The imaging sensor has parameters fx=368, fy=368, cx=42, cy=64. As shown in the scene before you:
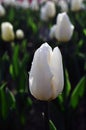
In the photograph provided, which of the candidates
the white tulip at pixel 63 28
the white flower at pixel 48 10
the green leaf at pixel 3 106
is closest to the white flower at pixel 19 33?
the white flower at pixel 48 10

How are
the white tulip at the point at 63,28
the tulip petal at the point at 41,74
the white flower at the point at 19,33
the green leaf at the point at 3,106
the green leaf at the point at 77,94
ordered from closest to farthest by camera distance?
the tulip petal at the point at 41,74 → the green leaf at the point at 3,106 → the green leaf at the point at 77,94 → the white tulip at the point at 63,28 → the white flower at the point at 19,33

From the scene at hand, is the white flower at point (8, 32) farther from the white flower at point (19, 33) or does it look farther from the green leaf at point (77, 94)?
the green leaf at point (77, 94)

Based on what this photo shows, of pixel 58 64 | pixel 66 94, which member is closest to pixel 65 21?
pixel 66 94

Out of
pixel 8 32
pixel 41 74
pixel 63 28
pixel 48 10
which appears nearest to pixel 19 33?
pixel 48 10

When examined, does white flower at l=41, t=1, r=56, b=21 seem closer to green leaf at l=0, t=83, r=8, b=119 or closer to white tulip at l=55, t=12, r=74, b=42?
white tulip at l=55, t=12, r=74, b=42

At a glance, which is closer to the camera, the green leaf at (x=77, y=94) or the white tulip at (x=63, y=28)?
the green leaf at (x=77, y=94)

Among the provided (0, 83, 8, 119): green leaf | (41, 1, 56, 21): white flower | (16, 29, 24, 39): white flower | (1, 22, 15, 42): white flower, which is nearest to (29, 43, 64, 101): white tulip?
(0, 83, 8, 119): green leaf

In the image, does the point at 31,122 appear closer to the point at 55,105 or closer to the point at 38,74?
the point at 55,105

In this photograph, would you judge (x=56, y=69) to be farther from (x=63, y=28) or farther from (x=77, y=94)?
(x=63, y=28)

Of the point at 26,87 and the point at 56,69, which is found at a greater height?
the point at 56,69
